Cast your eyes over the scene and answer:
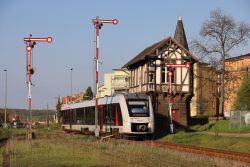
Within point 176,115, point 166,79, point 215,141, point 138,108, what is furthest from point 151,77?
point 215,141

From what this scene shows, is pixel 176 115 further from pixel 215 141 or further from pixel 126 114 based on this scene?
pixel 215 141

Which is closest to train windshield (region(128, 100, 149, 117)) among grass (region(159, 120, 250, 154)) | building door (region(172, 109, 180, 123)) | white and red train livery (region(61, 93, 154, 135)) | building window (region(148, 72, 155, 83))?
white and red train livery (region(61, 93, 154, 135))

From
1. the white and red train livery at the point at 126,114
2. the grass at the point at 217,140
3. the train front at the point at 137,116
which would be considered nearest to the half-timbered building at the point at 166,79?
the grass at the point at 217,140

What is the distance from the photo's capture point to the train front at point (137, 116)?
32094 mm

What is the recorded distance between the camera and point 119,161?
17.1 metres

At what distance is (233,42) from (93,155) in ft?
134

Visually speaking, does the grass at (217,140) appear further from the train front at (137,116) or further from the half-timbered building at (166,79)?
the half-timbered building at (166,79)

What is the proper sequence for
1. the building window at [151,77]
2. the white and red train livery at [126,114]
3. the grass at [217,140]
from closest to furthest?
1. the grass at [217,140]
2. the white and red train livery at [126,114]
3. the building window at [151,77]

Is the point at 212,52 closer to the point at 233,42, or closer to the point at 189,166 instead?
the point at 233,42

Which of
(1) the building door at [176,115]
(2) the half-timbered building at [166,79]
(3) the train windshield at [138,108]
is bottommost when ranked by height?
(1) the building door at [176,115]

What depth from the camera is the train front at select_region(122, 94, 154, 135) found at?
32094 millimetres

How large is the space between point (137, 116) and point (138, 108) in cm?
59

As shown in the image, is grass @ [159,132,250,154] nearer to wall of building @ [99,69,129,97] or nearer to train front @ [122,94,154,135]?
train front @ [122,94,154,135]

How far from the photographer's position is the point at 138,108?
32.7 meters
